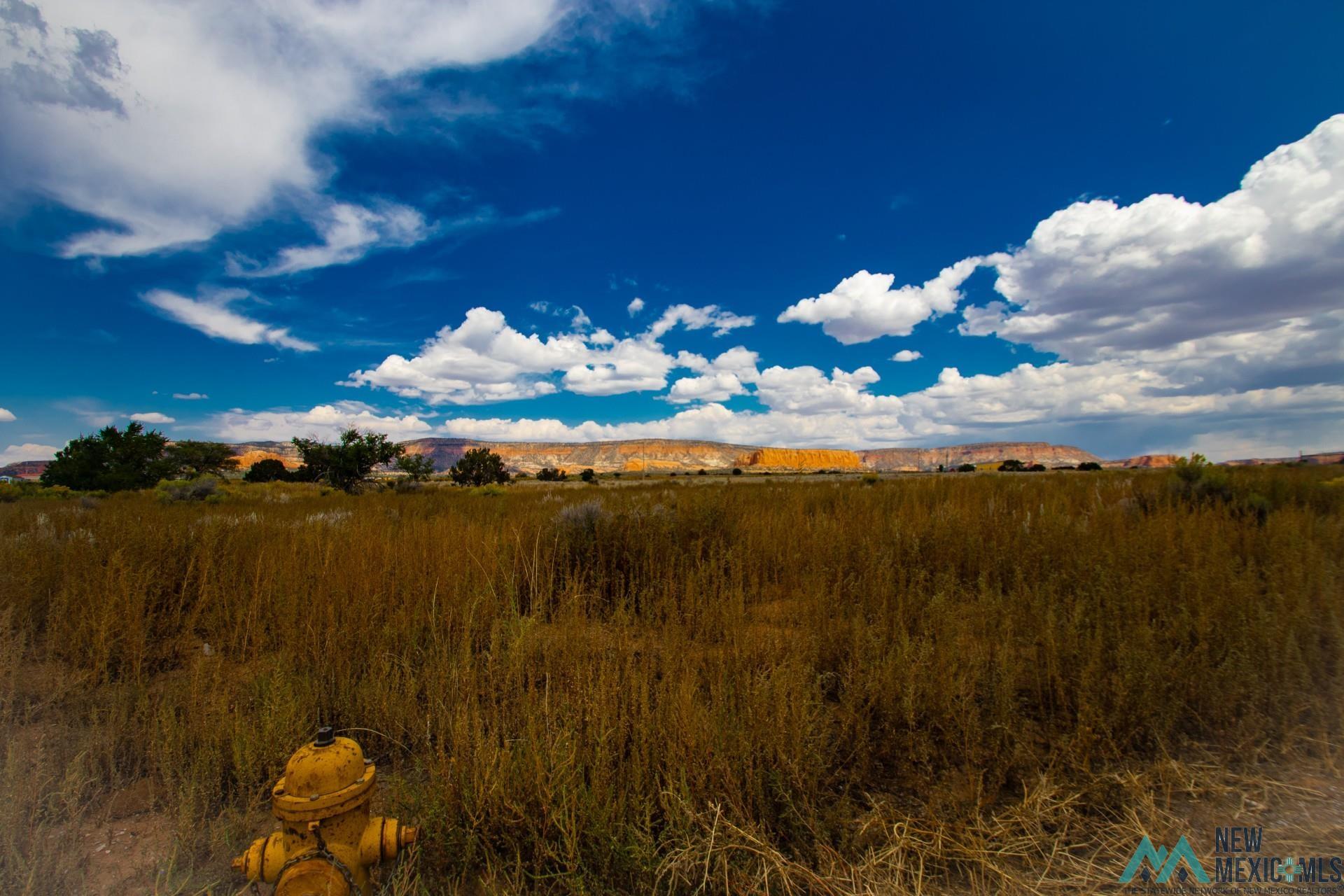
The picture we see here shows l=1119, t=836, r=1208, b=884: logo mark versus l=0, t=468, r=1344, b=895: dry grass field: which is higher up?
l=0, t=468, r=1344, b=895: dry grass field

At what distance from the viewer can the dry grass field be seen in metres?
2.00

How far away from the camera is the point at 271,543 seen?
A: 5.50 m

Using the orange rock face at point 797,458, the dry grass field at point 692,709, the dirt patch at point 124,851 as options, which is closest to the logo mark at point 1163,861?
the dry grass field at point 692,709

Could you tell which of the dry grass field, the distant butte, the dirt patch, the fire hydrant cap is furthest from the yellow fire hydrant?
the distant butte

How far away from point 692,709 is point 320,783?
1.41 m

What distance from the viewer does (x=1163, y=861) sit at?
6.38 feet

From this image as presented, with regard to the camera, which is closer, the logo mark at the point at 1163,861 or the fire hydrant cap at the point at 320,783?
the fire hydrant cap at the point at 320,783

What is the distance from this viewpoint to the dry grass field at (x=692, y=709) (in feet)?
6.56

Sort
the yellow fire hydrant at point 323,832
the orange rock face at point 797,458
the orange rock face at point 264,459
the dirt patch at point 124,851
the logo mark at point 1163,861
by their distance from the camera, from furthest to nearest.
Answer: the orange rock face at point 797,458
the orange rock face at point 264,459
the dirt patch at point 124,851
the logo mark at point 1163,861
the yellow fire hydrant at point 323,832

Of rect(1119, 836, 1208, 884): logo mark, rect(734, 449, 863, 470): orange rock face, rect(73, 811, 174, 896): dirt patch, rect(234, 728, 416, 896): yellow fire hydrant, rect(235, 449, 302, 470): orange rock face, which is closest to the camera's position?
rect(234, 728, 416, 896): yellow fire hydrant

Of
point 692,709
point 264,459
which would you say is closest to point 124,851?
point 692,709

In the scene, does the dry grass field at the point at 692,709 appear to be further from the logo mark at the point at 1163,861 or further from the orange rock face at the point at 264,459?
the orange rock face at the point at 264,459

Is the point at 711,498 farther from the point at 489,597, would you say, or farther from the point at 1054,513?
the point at 1054,513

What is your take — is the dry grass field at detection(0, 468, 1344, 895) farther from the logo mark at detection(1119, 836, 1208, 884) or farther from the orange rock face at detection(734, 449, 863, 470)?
the orange rock face at detection(734, 449, 863, 470)
